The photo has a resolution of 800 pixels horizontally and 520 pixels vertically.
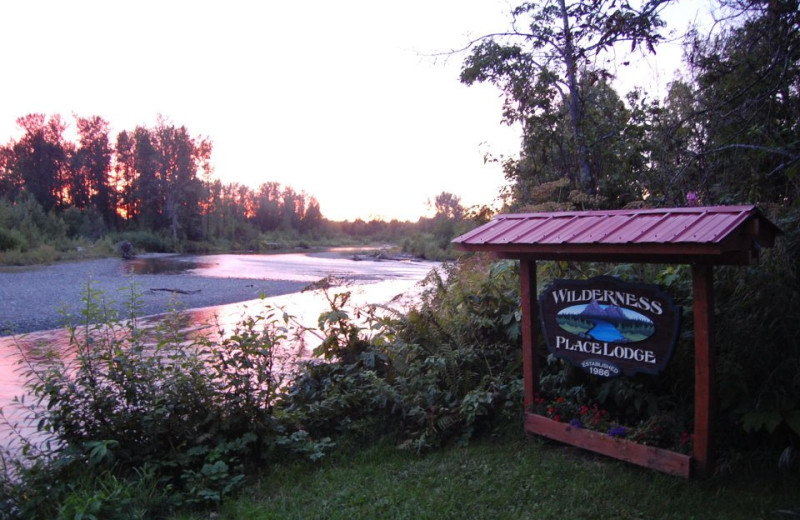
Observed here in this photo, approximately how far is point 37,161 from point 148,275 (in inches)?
1669

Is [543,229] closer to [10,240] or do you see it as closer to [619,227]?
[619,227]

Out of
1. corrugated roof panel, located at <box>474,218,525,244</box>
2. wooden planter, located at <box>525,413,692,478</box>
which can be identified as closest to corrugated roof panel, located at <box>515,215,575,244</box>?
corrugated roof panel, located at <box>474,218,525,244</box>

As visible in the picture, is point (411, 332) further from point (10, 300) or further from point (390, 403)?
Answer: point (10, 300)

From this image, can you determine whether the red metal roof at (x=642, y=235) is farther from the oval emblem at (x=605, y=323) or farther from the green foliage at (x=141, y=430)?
the green foliage at (x=141, y=430)

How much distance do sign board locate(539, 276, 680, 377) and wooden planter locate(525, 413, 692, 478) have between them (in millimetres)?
543

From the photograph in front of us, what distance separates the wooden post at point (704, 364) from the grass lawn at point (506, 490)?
23 cm

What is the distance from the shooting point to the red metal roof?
3799 mm

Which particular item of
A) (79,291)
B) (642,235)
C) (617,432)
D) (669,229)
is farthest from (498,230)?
(79,291)

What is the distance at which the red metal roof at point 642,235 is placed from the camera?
380cm

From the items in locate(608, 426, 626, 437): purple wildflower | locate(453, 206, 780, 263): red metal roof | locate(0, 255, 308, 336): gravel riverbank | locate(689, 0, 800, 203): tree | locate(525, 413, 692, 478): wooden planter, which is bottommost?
locate(0, 255, 308, 336): gravel riverbank

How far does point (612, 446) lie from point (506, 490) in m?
0.98

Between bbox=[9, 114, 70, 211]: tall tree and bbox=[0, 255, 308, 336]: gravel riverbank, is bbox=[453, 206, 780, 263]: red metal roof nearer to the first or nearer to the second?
bbox=[0, 255, 308, 336]: gravel riverbank

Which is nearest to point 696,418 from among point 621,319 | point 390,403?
point 621,319

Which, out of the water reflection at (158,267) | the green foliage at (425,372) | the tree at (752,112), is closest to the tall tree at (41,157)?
the water reflection at (158,267)
